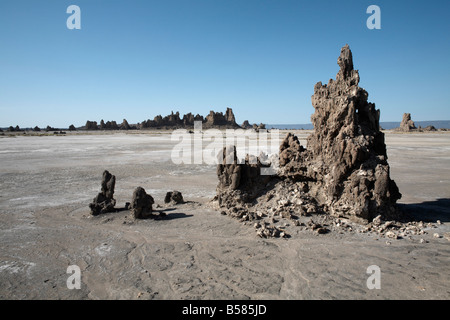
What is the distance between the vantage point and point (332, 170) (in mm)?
8375

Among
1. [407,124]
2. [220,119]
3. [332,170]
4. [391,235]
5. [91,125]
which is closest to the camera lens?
[391,235]

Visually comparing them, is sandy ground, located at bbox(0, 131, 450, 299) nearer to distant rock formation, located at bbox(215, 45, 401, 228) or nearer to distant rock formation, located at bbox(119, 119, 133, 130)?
distant rock formation, located at bbox(215, 45, 401, 228)

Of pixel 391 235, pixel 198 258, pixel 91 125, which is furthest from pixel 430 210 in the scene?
pixel 91 125

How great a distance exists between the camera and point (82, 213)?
961 centimetres

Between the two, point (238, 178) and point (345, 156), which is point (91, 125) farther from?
point (345, 156)

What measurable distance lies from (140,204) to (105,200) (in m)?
1.72

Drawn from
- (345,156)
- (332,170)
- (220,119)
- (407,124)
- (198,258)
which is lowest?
(198,258)

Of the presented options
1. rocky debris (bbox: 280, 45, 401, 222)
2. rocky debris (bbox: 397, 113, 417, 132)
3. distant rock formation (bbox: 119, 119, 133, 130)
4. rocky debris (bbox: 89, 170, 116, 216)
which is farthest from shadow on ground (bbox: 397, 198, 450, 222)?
distant rock formation (bbox: 119, 119, 133, 130)

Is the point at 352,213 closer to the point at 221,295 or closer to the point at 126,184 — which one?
the point at 221,295

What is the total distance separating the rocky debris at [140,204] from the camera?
8656mm
